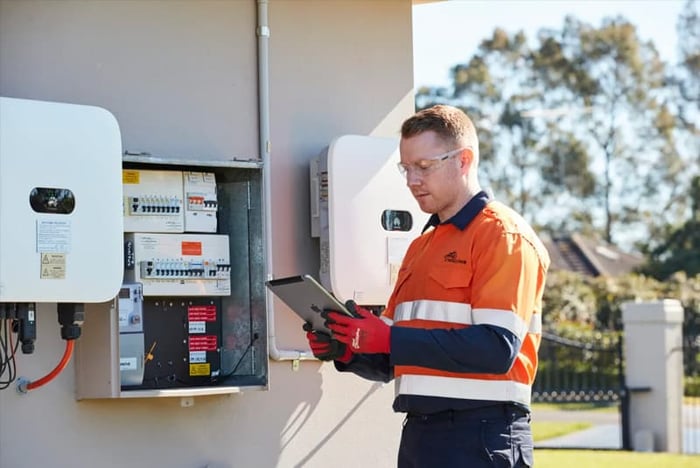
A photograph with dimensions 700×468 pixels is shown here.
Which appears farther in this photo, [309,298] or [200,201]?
[200,201]

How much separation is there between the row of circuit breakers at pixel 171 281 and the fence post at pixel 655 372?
9.76 metres

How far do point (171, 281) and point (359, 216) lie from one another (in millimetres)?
979

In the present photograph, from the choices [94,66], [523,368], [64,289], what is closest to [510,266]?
[523,368]

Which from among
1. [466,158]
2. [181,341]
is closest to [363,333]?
[466,158]

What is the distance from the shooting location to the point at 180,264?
5.83 meters

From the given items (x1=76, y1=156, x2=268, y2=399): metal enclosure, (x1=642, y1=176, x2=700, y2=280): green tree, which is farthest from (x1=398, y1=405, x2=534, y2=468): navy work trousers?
(x1=642, y1=176, x2=700, y2=280): green tree

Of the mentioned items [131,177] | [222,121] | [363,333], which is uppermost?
[222,121]

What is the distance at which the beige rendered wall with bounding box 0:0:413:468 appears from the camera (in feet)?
18.2

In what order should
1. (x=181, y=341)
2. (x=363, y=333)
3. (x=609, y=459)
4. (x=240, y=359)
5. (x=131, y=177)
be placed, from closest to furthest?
1. (x=363, y=333)
2. (x=131, y=177)
3. (x=181, y=341)
4. (x=240, y=359)
5. (x=609, y=459)

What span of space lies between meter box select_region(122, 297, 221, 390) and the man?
1.26m

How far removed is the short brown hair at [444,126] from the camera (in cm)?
468

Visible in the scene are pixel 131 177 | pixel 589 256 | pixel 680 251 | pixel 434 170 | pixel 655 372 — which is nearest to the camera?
pixel 434 170

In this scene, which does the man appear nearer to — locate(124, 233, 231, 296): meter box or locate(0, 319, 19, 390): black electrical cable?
locate(124, 233, 231, 296): meter box

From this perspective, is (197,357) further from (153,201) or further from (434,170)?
(434,170)
